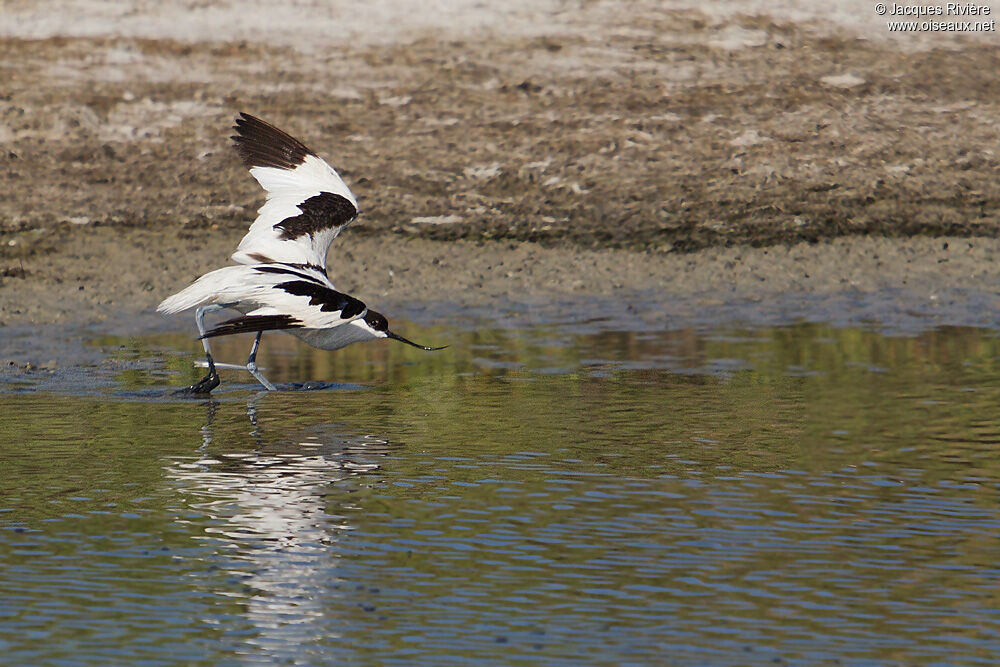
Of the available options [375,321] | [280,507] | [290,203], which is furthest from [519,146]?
[280,507]

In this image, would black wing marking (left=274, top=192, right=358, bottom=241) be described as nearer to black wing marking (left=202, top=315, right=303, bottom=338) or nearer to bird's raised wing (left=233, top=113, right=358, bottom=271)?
bird's raised wing (left=233, top=113, right=358, bottom=271)

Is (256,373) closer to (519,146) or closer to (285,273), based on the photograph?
(285,273)

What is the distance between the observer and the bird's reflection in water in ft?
17.1

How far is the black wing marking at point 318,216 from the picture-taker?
34.1ft

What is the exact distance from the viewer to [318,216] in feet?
34.6

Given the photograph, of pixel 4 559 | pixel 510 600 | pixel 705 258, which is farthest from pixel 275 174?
pixel 510 600

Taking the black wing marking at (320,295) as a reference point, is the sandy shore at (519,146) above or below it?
above

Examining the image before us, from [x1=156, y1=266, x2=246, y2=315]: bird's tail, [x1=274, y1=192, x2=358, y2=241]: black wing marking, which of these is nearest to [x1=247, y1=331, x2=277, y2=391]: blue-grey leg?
[x1=156, y1=266, x2=246, y2=315]: bird's tail

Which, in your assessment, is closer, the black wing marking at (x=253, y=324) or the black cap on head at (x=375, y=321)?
the black wing marking at (x=253, y=324)

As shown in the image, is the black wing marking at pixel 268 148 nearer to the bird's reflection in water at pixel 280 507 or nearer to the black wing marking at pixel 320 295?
the black wing marking at pixel 320 295

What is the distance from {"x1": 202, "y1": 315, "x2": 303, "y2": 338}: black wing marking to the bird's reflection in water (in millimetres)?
455

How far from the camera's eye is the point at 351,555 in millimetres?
5777

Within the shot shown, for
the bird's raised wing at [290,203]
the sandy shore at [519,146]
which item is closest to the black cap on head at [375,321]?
the bird's raised wing at [290,203]

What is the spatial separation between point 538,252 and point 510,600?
922cm
